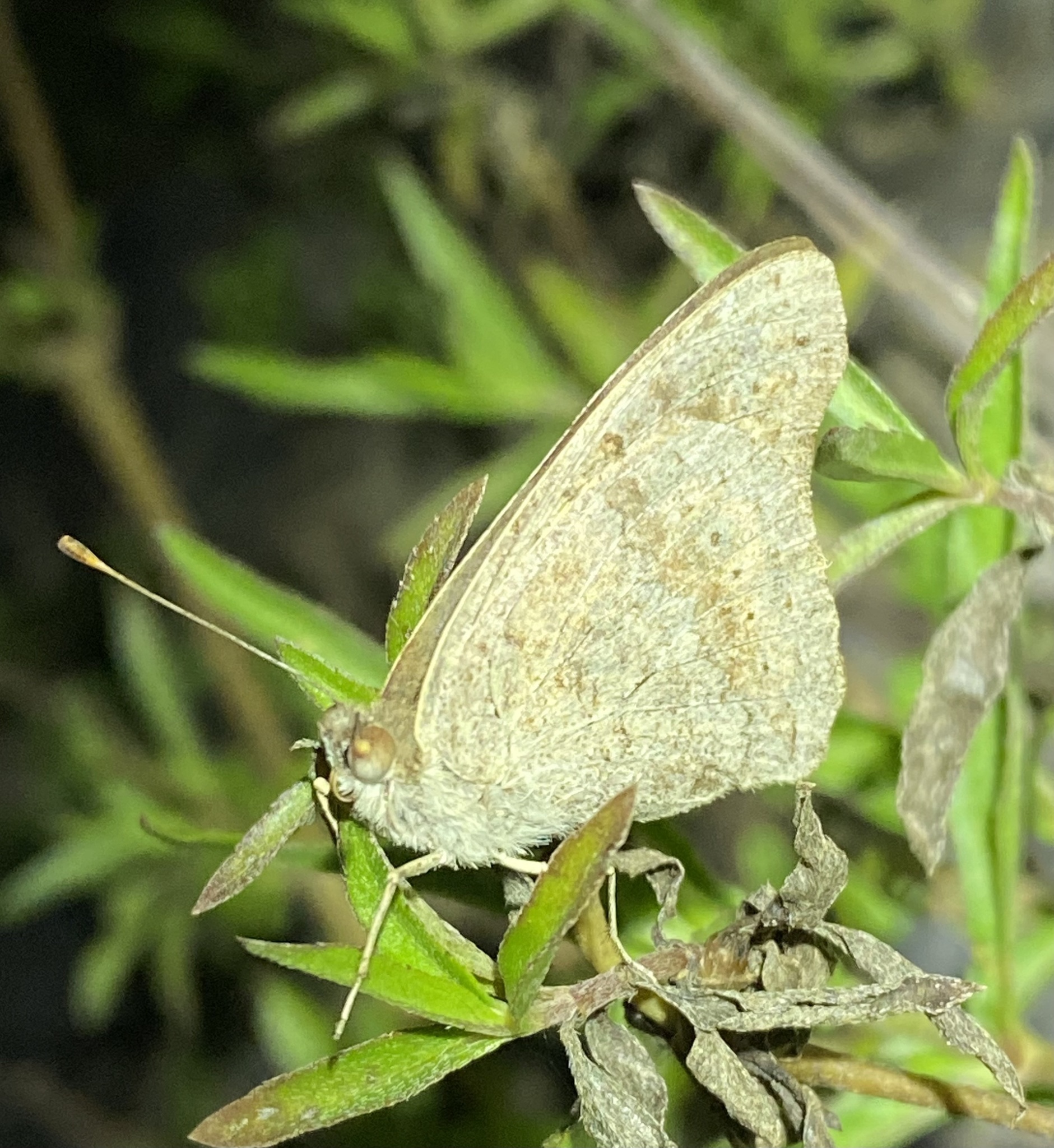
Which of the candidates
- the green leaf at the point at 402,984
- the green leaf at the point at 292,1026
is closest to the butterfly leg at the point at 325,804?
the green leaf at the point at 402,984

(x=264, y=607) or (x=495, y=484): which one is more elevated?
(x=264, y=607)

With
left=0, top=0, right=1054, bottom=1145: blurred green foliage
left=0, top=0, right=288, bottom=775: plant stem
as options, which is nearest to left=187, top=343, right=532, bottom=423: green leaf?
left=0, top=0, right=1054, bottom=1145: blurred green foliage

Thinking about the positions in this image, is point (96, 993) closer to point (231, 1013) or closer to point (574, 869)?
point (231, 1013)

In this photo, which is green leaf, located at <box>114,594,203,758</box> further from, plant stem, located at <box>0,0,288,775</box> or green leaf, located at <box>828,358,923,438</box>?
green leaf, located at <box>828,358,923,438</box>

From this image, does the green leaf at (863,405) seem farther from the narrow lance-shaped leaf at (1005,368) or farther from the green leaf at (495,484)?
the green leaf at (495,484)

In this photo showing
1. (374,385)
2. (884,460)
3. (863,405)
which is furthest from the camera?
(374,385)

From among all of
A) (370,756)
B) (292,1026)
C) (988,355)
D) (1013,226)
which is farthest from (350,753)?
(292,1026)

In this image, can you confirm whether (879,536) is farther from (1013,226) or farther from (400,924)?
(400,924)

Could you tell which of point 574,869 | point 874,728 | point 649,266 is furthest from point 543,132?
point 574,869
